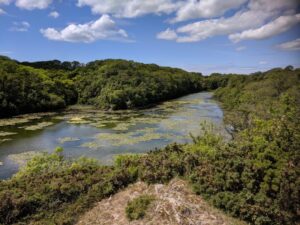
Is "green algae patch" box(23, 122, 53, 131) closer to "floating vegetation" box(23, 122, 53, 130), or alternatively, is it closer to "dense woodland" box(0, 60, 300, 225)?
"floating vegetation" box(23, 122, 53, 130)

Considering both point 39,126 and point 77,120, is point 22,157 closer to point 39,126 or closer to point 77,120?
point 39,126

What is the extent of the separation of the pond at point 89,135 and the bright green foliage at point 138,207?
12.3 metres

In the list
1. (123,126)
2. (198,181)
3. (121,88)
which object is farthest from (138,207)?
(121,88)

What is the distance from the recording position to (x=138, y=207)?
11266mm

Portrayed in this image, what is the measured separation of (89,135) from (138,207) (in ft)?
73.9

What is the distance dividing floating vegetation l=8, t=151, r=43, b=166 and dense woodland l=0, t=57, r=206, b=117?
72.9ft

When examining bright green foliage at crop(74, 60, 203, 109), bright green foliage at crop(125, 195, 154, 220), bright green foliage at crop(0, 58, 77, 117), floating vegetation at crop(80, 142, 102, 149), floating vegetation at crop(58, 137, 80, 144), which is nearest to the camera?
bright green foliage at crop(125, 195, 154, 220)

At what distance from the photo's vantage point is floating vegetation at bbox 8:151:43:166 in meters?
24.2

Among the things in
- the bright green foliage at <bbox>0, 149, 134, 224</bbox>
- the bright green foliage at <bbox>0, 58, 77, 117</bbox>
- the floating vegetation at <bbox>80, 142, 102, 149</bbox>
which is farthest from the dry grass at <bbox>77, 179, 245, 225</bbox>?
the bright green foliage at <bbox>0, 58, 77, 117</bbox>

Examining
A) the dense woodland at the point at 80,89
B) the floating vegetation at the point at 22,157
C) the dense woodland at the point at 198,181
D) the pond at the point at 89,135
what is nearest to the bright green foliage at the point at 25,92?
the dense woodland at the point at 80,89

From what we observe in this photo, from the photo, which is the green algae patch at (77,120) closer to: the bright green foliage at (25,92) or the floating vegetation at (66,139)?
the floating vegetation at (66,139)

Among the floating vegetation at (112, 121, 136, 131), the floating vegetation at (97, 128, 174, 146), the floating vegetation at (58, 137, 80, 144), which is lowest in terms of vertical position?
the floating vegetation at (58, 137, 80, 144)

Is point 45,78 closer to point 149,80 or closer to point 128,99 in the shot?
point 128,99

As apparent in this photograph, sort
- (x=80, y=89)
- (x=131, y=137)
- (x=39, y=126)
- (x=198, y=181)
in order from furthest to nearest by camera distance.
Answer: (x=80, y=89), (x=39, y=126), (x=131, y=137), (x=198, y=181)
